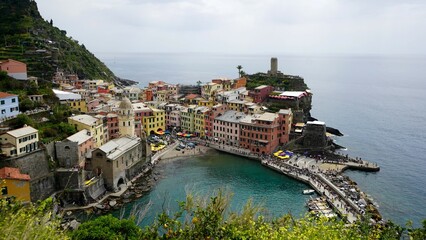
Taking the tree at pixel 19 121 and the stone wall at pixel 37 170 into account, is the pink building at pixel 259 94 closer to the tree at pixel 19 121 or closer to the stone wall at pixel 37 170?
the tree at pixel 19 121

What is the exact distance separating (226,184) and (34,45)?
207 feet

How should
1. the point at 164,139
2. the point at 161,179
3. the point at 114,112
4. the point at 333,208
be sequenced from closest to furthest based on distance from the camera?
1. the point at 333,208
2. the point at 161,179
3. the point at 114,112
4. the point at 164,139

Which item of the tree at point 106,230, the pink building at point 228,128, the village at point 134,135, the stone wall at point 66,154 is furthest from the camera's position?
the pink building at point 228,128

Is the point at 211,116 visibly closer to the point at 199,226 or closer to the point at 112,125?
the point at 112,125

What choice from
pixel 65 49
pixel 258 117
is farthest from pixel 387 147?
pixel 65 49

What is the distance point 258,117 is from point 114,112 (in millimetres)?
26669

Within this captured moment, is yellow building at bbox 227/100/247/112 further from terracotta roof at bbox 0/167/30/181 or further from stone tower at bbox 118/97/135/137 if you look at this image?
terracotta roof at bbox 0/167/30/181

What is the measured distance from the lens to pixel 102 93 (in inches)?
3282

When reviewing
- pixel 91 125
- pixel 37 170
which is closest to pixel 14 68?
pixel 91 125

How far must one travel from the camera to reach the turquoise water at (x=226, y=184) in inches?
1768

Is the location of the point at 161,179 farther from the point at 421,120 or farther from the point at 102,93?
the point at 421,120

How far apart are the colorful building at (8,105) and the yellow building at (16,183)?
1354 cm

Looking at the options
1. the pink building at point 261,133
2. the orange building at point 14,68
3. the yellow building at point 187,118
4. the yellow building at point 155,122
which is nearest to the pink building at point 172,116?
the yellow building at point 187,118

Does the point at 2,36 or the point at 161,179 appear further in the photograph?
the point at 2,36
